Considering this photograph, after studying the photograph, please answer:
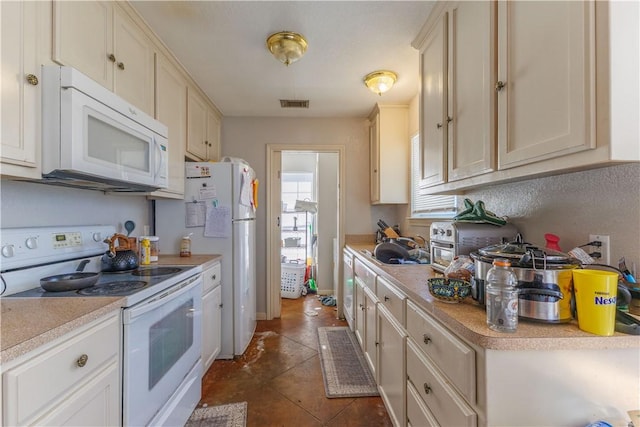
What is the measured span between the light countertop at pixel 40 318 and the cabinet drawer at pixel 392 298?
47.7 inches

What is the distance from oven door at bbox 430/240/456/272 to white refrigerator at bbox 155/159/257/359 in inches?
61.0

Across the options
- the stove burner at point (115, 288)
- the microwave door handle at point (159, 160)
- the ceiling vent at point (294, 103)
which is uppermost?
the ceiling vent at point (294, 103)

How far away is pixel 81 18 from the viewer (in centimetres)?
128

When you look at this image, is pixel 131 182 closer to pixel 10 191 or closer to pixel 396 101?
pixel 10 191

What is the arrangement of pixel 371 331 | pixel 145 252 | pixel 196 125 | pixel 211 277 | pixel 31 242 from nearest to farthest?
pixel 31 242 < pixel 145 252 < pixel 371 331 < pixel 211 277 < pixel 196 125

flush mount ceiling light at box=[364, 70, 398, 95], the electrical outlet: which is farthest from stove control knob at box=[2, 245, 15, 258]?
flush mount ceiling light at box=[364, 70, 398, 95]

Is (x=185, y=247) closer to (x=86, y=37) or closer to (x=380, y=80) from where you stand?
(x=86, y=37)

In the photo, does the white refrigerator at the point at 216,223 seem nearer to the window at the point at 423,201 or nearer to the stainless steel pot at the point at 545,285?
the window at the point at 423,201

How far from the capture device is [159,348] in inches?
53.8

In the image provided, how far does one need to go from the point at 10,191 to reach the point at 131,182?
0.45m

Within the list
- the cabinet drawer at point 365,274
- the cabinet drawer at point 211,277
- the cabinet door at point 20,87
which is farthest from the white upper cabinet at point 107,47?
the cabinet drawer at point 365,274

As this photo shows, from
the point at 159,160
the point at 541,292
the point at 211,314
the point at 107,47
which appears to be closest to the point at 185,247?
the point at 211,314

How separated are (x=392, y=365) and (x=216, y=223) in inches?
66.2

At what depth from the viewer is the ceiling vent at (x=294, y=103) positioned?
112 inches
